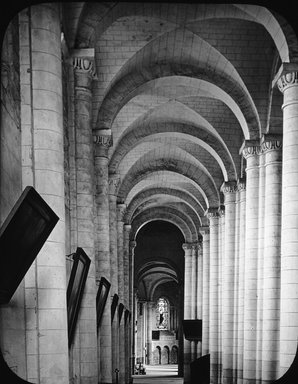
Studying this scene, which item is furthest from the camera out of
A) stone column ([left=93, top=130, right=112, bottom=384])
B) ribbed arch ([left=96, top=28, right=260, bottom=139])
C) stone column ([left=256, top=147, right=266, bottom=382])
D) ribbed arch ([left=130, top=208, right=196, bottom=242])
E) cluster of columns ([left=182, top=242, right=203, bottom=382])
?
ribbed arch ([left=130, top=208, right=196, bottom=242])

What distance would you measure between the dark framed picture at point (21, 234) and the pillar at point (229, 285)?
20.6 m

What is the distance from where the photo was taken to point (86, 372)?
16250 millimetres

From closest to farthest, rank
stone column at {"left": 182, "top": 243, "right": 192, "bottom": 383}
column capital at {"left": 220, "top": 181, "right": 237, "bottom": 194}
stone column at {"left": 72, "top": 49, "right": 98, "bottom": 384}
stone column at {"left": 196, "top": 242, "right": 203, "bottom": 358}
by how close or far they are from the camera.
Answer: stone column at {"left": 72, "top": 49, "right": 98, "bottom": 384}, column capital at {"left": 220, "top": 181, "right": 237, "bottom": 194}, stone column at {"left": 196, "top": 242, "right": 203, "bottom": 358}, stone column at {"left": 182, "top": 243, "right": 192, "bottom": 383}

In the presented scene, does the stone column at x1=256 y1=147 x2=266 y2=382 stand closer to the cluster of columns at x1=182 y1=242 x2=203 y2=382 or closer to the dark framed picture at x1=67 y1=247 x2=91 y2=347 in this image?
the dark framed picture at x1=67 y1=247 x2=91 y2=347

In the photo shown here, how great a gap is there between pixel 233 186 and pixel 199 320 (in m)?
16.0

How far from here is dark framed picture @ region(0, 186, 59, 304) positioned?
727cm

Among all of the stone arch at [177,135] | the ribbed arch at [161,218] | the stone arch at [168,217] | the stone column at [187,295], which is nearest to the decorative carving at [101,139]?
the stone arch at [177,135]

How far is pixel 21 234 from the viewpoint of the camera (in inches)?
299

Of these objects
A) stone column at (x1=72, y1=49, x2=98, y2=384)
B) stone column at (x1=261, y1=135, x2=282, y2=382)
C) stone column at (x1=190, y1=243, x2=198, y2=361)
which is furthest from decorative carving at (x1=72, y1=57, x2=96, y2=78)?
stone column at (x1=190, y1=243, x2=198, y2=361)

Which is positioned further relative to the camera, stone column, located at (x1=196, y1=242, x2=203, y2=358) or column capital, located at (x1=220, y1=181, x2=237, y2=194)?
stone column, located at (x1=196, y1=242, x2=203, y2=358)

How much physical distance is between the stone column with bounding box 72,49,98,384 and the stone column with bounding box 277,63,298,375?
15.4 ft

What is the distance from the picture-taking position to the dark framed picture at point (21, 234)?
7.27m

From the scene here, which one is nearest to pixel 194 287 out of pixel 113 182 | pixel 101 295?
Result: pixel 113 182

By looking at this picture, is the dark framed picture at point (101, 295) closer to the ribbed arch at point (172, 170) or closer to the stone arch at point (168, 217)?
the ribbed arch at point (172, 170)
